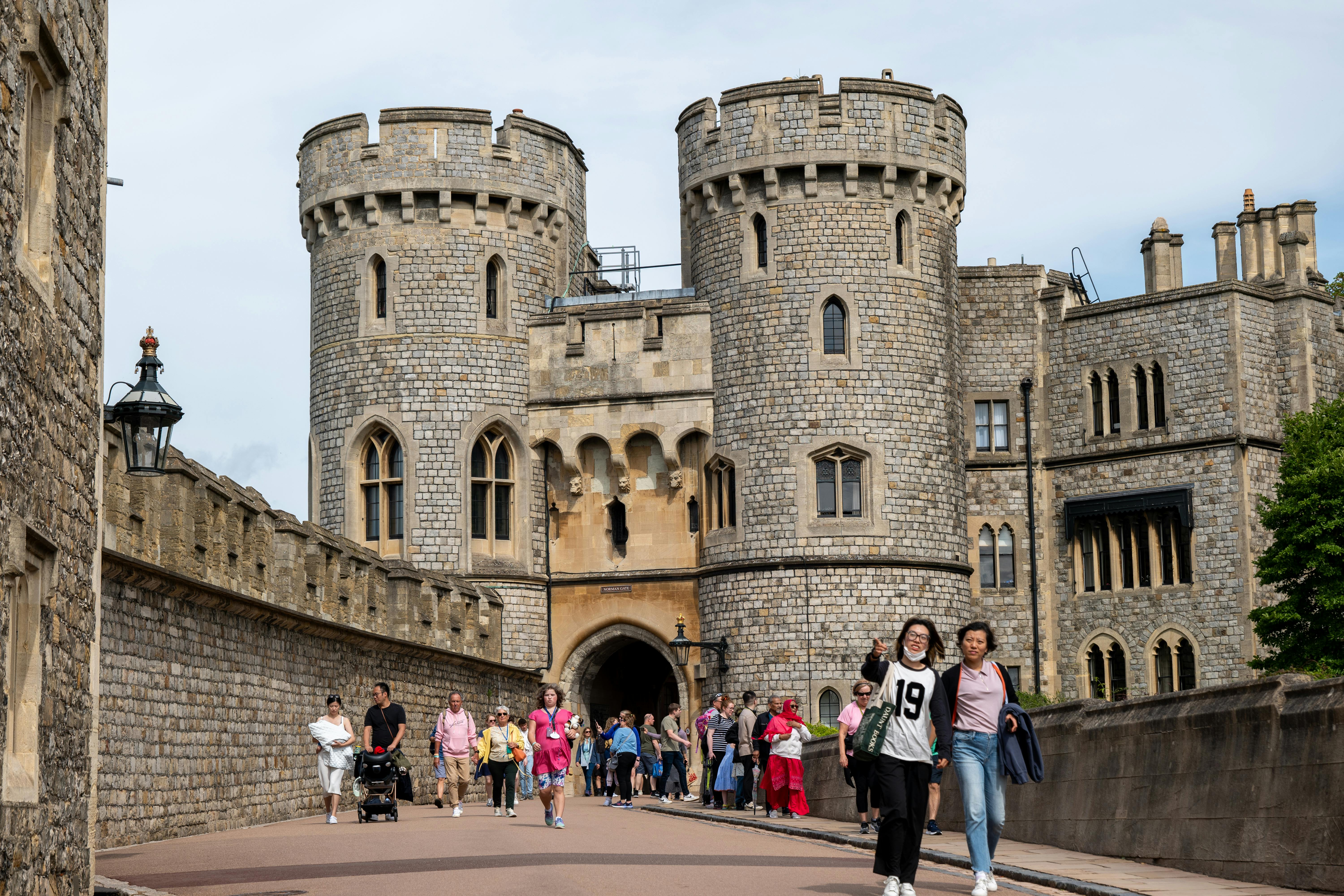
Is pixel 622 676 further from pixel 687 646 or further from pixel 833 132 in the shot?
pixel 833 132

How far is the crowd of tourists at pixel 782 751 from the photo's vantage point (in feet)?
33.9

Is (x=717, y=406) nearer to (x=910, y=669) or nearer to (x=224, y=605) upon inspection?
(x=224, y=605)

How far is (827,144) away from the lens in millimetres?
34406

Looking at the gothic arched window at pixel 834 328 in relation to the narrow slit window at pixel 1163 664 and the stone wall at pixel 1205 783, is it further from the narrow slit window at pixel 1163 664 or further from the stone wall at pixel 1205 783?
the stone wall at pixel 1205 783

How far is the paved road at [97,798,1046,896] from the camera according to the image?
36.6 feet

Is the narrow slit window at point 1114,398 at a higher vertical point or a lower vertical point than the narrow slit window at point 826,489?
higher

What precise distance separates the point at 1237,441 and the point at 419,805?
56.0ft

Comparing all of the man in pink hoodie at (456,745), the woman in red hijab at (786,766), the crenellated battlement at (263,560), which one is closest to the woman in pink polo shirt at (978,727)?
the crenellated battlement at (263,560)

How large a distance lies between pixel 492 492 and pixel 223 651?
53.4 feet

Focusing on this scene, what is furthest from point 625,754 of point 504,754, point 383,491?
point 383,491

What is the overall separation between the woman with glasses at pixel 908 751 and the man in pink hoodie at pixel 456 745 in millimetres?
11278

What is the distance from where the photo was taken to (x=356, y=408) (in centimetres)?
3591

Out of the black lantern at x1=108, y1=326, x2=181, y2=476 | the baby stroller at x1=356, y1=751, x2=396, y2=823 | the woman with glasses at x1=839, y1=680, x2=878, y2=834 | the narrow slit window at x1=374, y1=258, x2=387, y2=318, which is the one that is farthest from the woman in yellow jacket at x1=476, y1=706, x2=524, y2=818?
the narrow slit window at x1=374, y1=258, x2=387, y2=318

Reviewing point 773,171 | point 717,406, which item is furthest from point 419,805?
point 773,171
